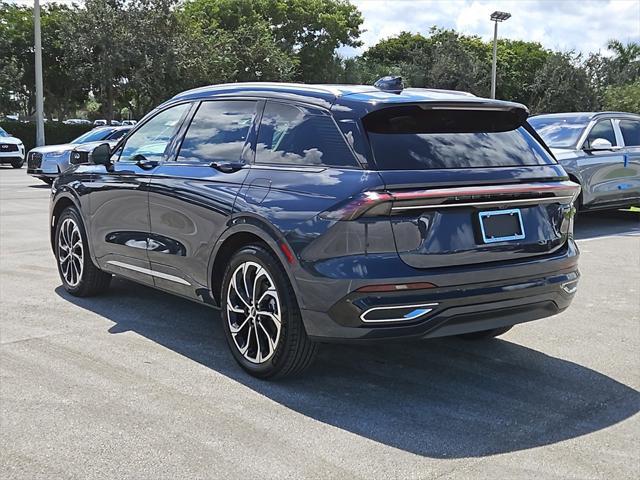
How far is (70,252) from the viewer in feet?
21.1

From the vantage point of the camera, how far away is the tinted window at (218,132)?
469 centimetres

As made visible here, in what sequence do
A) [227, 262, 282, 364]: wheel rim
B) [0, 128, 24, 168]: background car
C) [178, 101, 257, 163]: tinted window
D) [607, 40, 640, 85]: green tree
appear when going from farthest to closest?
[607, 40, 640, 85]: green tree
[0, 128, 24, 168]: background car
[178, 101, 257, 163]: tinted window
[227, 262, 282, 364]: wheel rim

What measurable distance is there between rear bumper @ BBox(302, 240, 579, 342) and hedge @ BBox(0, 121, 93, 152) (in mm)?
32231

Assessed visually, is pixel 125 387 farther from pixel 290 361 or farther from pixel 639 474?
pixel 639 474

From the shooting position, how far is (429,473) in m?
3.25

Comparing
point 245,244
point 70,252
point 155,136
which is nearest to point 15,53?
point 70,252

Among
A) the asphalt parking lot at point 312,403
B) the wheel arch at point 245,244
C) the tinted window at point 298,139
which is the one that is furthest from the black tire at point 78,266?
the tinted window at point 298,139

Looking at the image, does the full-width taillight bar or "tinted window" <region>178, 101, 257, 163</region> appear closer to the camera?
the full-width taillight bar

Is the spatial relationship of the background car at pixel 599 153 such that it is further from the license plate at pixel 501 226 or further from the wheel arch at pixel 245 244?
the wheel arch at pixel 245 244

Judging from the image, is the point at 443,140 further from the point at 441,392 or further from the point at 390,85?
the point at 441,392

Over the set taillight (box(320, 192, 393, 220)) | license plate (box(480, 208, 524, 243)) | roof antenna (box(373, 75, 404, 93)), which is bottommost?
license plate (box(480, 208, 524, 243))

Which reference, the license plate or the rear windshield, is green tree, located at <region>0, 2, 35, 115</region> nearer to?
the rear windshield

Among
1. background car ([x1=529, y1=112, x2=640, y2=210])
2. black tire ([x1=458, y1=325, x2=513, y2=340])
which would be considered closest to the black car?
black tire ([x1=458, y1=325, x2=513, y2=340])

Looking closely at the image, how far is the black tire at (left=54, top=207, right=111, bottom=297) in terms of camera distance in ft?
20.5
